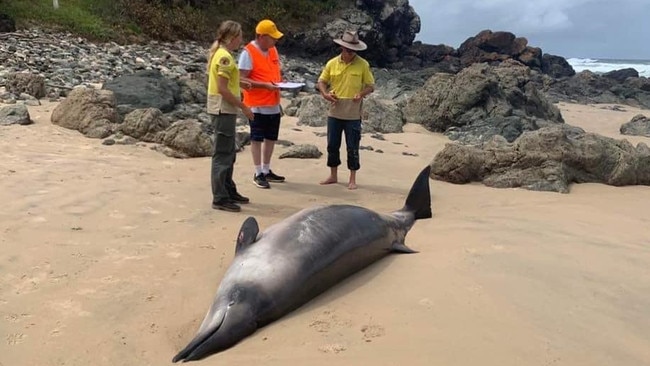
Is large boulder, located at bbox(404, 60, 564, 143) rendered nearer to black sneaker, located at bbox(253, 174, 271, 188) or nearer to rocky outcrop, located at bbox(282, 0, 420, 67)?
black sneaker, located at bbox(253, 174, 271, 188)

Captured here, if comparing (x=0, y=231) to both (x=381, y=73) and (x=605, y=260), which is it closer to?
(x=605, y=260)

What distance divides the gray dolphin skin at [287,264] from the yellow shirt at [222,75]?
2.17 metres

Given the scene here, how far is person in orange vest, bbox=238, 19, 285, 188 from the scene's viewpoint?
7.91 metres

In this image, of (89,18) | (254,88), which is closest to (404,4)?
(89,18)

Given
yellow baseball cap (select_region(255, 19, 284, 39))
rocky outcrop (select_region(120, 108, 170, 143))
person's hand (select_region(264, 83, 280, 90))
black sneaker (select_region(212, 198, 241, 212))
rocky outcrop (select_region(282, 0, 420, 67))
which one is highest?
rocky outcrop (select_region(282, 0, 420, 67))

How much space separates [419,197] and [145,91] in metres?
7.89

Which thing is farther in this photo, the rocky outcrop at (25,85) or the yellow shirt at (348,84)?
the rocky outcrop at (25,85)

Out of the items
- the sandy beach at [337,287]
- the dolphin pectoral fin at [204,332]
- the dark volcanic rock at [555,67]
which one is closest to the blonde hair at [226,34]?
the sandy beach at [337,287]

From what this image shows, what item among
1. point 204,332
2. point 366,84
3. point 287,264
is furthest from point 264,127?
point 204,332

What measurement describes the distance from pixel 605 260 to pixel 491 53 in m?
38.8

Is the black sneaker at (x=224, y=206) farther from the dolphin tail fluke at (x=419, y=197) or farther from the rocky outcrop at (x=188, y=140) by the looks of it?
the rocky outcrop at (x=188, y=140)

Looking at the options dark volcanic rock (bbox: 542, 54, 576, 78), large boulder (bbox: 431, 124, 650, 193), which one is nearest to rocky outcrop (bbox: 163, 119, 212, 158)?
large boulder (bbox: 431, 124, 650, 193)

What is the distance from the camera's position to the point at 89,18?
88.2ft

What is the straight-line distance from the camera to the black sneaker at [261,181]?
26.8 ft
